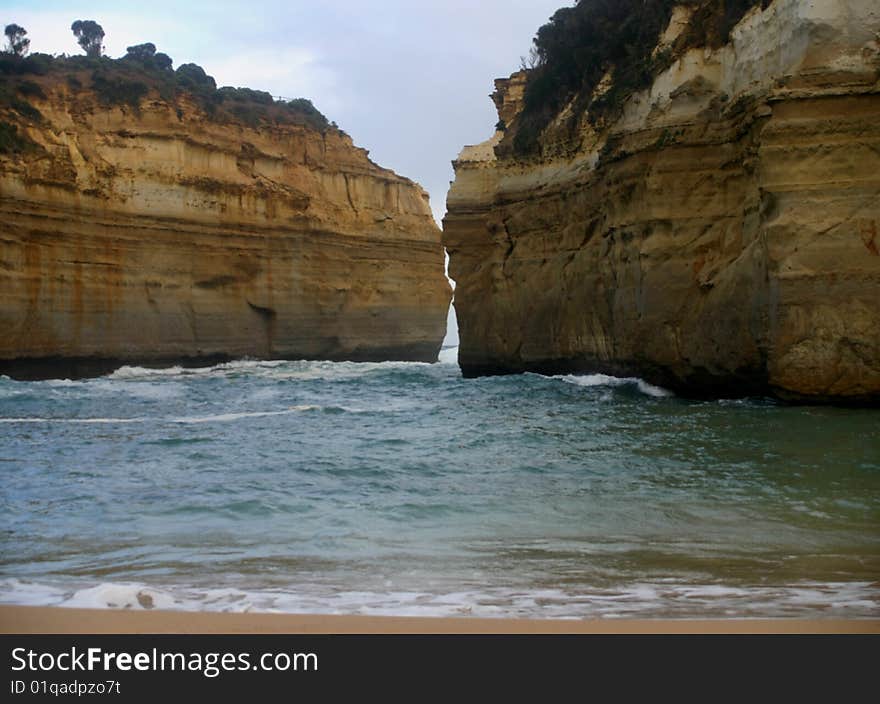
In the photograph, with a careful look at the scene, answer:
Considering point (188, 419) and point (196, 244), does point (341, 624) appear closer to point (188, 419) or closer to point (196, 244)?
point (188, 419)

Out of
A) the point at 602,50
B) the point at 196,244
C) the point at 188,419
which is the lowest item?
the point at 188,419

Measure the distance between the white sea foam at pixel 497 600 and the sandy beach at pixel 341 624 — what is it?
37 centimetres

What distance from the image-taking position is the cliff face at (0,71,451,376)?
28.2 metres

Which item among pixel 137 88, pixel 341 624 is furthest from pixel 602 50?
pixel 137 88

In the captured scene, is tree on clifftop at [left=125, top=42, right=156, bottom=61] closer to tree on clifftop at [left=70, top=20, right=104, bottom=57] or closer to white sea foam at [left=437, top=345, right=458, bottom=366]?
tree on clifftop at [left=70, top=20, right=104, bottom=57]

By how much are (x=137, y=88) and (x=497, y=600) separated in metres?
34.1

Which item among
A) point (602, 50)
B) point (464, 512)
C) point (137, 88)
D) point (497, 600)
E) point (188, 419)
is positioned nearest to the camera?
point (497, 600)

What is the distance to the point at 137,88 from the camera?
34.6 meters

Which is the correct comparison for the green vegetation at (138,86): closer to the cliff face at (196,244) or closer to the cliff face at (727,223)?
the cliff face at (196,244)

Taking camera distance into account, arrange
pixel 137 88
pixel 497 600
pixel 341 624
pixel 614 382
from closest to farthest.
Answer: pixel 341 624, pixel 497 600, pixel 614 382, pixel 137 88

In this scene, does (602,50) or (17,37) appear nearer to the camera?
(602,50)

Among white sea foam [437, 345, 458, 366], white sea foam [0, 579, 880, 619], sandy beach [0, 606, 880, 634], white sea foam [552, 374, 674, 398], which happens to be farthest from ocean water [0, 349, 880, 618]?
white sea foam [437, 345, 458, 366]

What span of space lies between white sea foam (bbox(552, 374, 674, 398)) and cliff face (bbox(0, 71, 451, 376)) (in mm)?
16418
